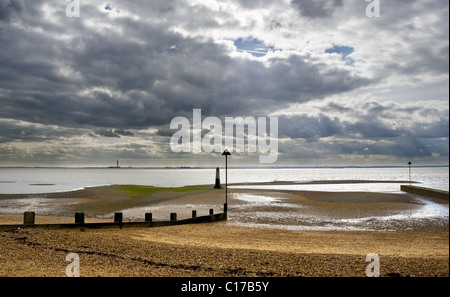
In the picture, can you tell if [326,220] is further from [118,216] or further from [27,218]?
[27,218]

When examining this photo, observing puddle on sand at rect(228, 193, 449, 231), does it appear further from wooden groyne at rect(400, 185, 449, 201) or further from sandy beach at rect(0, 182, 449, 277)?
wooden groyne at rect(400, 185, 449, 201)

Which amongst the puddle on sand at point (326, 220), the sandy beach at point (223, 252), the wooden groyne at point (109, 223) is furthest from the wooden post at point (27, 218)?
the puddle on sand at point (326, 220)

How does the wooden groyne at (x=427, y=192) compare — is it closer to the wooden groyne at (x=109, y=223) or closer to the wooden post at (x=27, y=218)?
the wooden groyne at (x=109, y=223)

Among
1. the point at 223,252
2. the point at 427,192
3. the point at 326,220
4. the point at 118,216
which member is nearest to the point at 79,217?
the point at 118,216

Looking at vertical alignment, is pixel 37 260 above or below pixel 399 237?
above

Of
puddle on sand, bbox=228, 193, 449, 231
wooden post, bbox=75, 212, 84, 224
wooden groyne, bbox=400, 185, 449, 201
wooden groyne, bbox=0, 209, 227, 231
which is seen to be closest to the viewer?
wooden groyne, bbox=0, 209, 227, 231

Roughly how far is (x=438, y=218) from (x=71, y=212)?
28671mm

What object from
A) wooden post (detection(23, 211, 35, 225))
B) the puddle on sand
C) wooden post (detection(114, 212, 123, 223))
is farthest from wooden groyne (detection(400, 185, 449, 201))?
wooden post (detection(23, 211, 35, 225))

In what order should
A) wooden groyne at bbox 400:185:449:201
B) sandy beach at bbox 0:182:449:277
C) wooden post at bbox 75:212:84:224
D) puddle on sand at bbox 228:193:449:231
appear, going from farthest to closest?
1. wooden groyne at bbox 400:185:449:201
2. puddle on sand at bbox 228:193:449:231
3. wooden post at bbox 75:212:84:224
4. sandy beach at bbox 0:182:449:277
